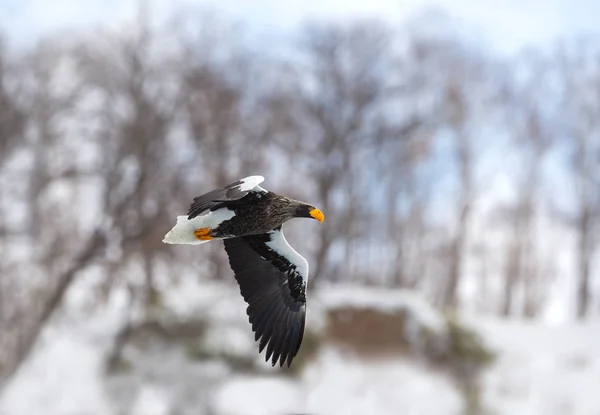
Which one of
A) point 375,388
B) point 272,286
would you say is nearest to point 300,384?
point 375,388

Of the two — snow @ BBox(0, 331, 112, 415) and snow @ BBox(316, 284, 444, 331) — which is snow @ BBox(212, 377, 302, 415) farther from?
snow @ BBox(316, 284, 444, 331)

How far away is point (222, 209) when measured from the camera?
5898 millimetres

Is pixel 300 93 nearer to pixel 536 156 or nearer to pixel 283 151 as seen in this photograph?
pixel 283 151

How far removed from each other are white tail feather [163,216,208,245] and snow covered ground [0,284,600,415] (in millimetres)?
8524

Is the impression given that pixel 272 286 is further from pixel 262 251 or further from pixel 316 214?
pixel 316 214

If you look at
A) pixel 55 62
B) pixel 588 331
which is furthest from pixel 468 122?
pixel 55 62

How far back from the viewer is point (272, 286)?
645 centimetres

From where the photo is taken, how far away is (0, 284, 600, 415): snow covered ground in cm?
1445

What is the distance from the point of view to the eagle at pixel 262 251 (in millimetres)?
5855

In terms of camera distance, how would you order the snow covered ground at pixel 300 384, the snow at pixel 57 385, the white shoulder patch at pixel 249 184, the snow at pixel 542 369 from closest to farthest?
the white shoulder patch at pixel 249 184 → the snow covered ground at pixel 300 384 → the snow at pixel 57 385 → the snow at pixel 542 369

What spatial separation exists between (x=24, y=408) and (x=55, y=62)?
1027cm

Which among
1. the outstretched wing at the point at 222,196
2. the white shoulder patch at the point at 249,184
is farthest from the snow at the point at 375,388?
the outstretched wing at the point at 222,196

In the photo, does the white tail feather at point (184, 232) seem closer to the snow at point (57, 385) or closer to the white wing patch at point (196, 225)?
the white wing patch at point (196, 225)

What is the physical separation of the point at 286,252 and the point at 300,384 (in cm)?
907
